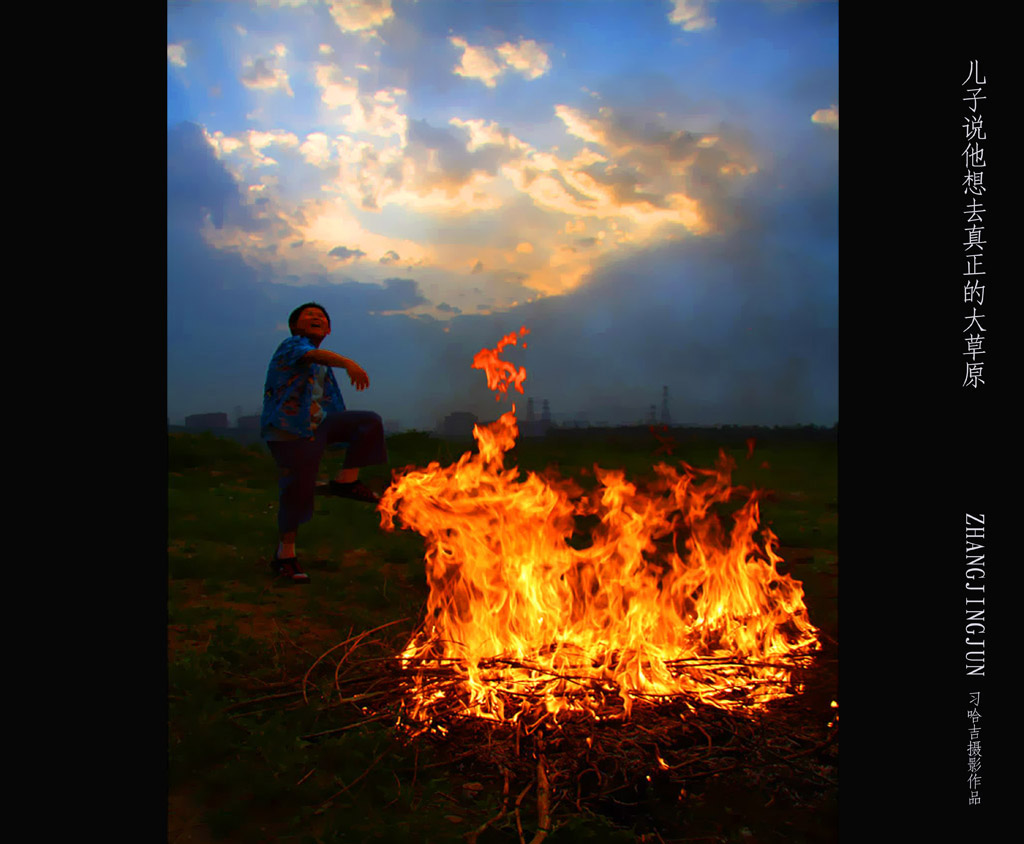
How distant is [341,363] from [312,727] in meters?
2.99

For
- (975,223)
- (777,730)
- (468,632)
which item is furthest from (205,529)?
(975,223)

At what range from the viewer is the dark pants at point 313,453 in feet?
21.3

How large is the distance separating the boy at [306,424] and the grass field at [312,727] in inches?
38.5

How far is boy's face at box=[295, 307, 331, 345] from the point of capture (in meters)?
6.39

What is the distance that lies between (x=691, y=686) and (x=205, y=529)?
7547 mm

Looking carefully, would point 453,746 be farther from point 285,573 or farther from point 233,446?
point 233,446

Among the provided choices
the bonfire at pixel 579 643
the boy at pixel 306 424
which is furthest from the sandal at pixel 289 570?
the bonfire at pixel 579 643

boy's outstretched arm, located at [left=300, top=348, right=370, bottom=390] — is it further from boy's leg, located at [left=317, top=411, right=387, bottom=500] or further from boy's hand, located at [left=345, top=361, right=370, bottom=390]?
boy's leg, located at [left=317, top=411, right=387, bottom=500]

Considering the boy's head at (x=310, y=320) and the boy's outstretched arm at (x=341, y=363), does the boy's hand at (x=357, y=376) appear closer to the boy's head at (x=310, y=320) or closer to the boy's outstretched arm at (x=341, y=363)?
the boy's outstretched arm at (x=341, y=363)

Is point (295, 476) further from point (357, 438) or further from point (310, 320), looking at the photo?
point (310, 320)

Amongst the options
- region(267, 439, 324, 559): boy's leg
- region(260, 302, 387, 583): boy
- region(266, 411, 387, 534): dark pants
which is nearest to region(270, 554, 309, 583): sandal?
region(260, 302, 387, 583): boy

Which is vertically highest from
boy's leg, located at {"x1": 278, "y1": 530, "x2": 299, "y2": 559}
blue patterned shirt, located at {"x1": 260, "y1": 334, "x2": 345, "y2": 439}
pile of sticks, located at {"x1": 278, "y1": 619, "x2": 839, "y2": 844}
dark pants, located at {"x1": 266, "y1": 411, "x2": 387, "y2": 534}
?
blue patterned shirt, located at {"x1": 260, "y1": 334, "x2": 345, "y2": 439}

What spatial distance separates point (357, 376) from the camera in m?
5.49

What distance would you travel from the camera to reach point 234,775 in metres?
3.36
